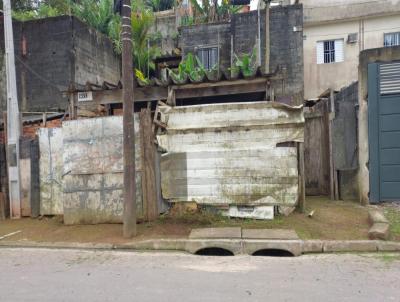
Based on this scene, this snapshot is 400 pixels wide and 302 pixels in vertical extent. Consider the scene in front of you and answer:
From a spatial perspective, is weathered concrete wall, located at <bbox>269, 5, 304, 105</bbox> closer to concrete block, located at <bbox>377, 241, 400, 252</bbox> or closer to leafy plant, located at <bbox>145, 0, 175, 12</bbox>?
concrete block, located at <bbox>377, 241, 400, 252</bbox>

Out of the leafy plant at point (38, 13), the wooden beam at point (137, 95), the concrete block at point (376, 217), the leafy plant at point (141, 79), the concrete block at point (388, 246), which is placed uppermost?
the leafy plant at point (38, 13)

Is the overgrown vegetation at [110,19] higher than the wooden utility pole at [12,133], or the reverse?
the overgrown vegetation at [110,19]

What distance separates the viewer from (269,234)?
677 cm

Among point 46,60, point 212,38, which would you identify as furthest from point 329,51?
point 46,60

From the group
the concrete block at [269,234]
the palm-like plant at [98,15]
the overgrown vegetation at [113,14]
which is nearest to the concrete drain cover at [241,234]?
the concrete block at [269,234]

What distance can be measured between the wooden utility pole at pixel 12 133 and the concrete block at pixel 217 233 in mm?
4999

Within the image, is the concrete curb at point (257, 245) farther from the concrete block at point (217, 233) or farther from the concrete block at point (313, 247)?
the concrete block at point (217, 233)

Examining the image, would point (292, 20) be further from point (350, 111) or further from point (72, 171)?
point (72, 171)

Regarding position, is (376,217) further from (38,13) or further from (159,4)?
(159,4)

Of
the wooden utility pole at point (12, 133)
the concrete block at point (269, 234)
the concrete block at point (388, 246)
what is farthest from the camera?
the wooden utility pole at point (12, 133)

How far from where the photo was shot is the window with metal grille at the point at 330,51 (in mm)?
18031

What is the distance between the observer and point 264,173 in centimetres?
771

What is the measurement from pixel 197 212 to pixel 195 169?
0.94m

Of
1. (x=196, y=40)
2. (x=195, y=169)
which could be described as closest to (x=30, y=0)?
(x=196, y=40)
